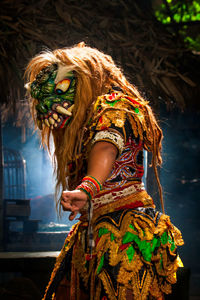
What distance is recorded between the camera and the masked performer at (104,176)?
1.54 meters

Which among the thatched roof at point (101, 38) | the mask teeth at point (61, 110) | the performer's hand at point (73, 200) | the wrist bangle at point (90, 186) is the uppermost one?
the thatched roof at point (101, 38)

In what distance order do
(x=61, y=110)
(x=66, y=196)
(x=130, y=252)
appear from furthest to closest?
(x=61, y=110)
(x=130, y=252)
(x=66, y=196)

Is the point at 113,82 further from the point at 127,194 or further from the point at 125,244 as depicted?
the point at 125,244

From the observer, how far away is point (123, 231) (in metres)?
1.59

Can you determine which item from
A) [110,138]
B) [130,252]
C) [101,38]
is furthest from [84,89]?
[101,38]

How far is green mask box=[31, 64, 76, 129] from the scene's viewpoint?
1733 mm

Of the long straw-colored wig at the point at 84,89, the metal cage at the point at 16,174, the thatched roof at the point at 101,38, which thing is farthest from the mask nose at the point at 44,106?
the metal cage at the point at 16,174

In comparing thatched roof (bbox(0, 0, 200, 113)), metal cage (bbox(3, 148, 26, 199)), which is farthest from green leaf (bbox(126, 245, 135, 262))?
metal cage (bbox(3, 148, 26, 199))

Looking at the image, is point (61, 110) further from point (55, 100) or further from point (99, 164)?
point (99, 164)

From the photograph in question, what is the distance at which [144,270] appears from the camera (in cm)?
157

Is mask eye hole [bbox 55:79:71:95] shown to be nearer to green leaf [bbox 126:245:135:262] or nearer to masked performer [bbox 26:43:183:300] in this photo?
masked performer [bbox 26:43:183:300]

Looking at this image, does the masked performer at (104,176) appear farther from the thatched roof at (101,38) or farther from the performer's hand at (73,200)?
the thatched roof at (101,38)

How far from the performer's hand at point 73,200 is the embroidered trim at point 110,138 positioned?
24 centimetres

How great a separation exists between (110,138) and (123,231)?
0.37 m
